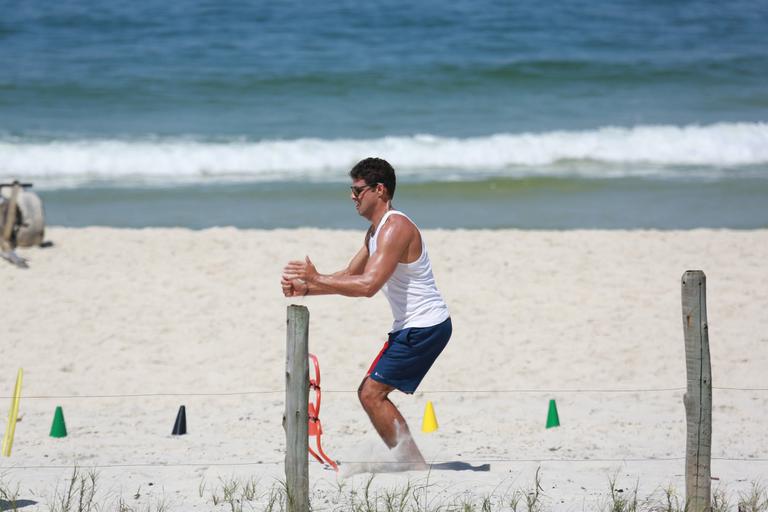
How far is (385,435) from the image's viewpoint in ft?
17.3

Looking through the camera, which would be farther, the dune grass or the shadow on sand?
the shadow on sand

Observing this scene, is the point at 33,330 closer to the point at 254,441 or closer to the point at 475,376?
the point at 254,441

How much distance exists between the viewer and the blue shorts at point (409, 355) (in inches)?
201

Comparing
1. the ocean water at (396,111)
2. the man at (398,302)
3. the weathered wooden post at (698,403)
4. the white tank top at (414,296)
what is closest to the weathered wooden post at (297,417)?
the man at (398,302)

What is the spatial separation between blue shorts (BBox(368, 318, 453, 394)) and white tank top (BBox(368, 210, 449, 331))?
0.13 feet

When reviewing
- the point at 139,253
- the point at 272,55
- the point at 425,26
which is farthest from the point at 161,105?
the point at 139,253

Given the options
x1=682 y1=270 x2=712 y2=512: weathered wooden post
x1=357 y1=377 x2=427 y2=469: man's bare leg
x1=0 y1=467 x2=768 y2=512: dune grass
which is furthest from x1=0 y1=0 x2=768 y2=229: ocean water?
x1=682 y1=270 x2=712 y2=512: weathered wooden post

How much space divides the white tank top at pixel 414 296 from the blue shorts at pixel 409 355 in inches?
1.6

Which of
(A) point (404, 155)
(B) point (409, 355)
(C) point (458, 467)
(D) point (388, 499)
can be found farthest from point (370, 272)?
(A) point (404, 155)

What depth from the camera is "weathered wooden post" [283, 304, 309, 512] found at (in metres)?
4.46

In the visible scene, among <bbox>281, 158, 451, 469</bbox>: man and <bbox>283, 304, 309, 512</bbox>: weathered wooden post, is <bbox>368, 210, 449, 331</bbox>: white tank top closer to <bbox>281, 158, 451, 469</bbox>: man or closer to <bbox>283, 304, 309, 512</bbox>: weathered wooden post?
<bbox>281, 158, 451, 469</bbox>: man

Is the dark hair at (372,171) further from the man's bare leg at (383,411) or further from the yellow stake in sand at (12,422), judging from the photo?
the yellow stake in sand at (12,422)

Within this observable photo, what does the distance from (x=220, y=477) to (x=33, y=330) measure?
4078 millimetres

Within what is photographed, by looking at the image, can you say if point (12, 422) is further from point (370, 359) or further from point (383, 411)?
point (370, 359)
